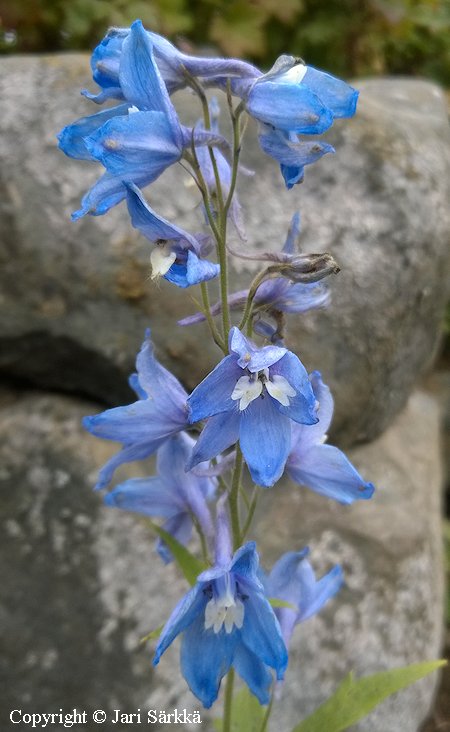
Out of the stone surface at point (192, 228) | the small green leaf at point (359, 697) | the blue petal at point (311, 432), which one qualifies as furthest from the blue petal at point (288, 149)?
the stone surface at point (192, 228)

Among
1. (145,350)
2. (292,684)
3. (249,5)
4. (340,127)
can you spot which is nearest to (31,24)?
(249,5)

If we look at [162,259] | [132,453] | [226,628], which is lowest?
[226,628]

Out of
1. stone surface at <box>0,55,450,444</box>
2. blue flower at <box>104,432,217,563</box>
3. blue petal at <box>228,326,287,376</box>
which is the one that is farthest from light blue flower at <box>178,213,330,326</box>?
stone surface at <box>0,55,450,444</box>

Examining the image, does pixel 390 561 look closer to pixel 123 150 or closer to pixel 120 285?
pixel 120 285

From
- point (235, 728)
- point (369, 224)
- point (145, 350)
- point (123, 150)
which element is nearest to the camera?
point (123, 150)

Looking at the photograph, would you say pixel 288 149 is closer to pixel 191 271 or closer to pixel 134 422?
pixel 191 271

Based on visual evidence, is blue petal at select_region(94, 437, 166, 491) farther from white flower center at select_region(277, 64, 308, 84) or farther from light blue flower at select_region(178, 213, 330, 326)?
white flower center at select_region(277, 64, 308, 84)

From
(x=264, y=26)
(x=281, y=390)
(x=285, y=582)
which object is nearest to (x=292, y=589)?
(x=285, y=582)
